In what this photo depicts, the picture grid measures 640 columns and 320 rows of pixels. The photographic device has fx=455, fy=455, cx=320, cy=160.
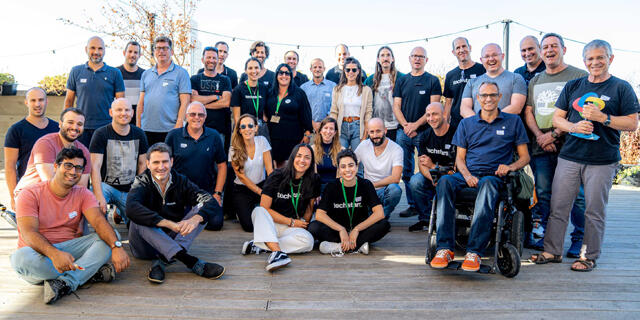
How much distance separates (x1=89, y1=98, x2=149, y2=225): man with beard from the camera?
4047mm

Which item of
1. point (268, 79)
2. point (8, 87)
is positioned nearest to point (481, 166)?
point (268, 79)

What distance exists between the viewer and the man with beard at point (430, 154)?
4.41 metres

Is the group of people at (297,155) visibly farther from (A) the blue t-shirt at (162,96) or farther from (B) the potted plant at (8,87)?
(B) the potted plant at (8,87)

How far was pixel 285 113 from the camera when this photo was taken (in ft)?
16.5

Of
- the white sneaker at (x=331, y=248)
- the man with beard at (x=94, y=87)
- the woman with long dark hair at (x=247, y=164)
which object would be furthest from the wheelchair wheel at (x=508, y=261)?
the man with beard at (x=94, y=87)

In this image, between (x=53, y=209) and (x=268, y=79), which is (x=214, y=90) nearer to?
(x=268, y=79)

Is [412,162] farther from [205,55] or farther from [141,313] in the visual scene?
[141,313]

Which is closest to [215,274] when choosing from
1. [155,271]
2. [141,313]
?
[155,271]

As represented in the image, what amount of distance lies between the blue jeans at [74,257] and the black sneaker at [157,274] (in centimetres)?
29

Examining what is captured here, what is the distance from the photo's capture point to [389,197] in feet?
14.5

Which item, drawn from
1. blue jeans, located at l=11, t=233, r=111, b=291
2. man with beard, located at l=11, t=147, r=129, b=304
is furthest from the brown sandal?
blue jeans, located at l=11, t=233, r=111, b=291

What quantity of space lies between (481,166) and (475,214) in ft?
1.87

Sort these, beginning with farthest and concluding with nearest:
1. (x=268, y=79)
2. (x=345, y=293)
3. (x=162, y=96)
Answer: (x=268, y=79) < (x=162, y=96) < (x=345, y=293)

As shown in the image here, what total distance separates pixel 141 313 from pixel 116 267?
0.52 meters
